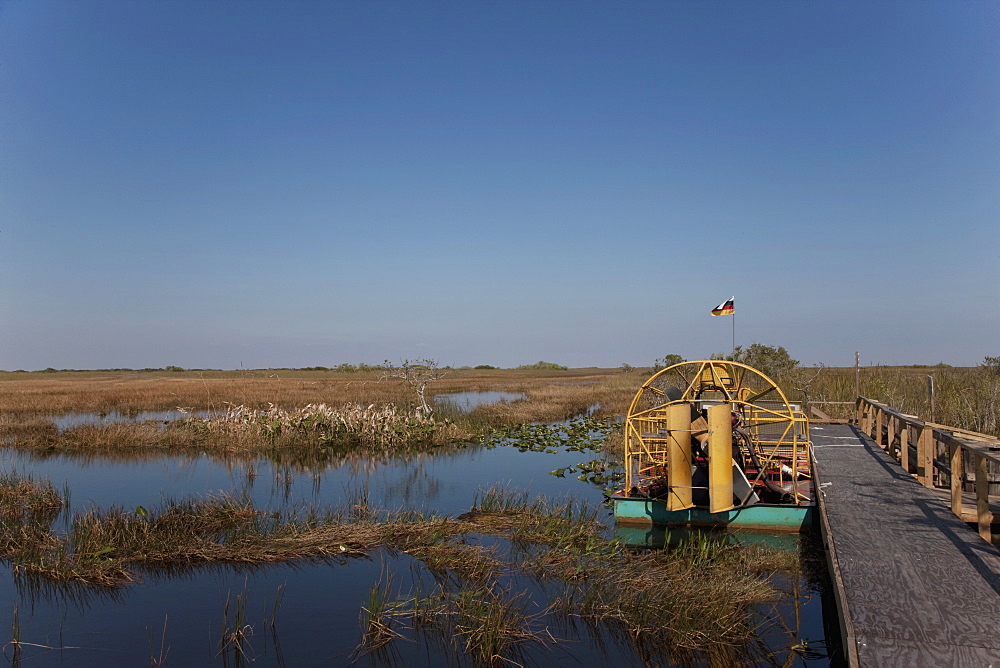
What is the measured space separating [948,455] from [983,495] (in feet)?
14.5

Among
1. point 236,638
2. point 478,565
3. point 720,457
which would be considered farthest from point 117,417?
point 720,457

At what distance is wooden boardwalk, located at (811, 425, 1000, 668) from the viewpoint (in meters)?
5.21

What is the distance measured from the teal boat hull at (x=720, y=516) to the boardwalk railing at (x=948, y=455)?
6.60ft

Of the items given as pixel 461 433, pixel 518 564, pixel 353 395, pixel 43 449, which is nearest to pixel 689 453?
pixel 518 564

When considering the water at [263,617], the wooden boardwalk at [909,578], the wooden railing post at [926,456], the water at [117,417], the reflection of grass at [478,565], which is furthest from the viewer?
the water at [117,417]

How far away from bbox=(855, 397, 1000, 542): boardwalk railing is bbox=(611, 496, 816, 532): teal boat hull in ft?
6.60

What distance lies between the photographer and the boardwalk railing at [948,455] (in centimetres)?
744

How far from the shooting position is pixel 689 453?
10.6 metres

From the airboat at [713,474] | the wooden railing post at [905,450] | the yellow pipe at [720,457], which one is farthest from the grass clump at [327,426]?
the wooden railing post at [905,450]

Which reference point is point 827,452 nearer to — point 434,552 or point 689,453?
point 689,453

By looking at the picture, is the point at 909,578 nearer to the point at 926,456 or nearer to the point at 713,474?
the point at 713,474

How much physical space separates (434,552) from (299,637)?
2.88 metres

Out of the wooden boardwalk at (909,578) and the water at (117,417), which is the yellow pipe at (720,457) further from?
the water at (117,417)

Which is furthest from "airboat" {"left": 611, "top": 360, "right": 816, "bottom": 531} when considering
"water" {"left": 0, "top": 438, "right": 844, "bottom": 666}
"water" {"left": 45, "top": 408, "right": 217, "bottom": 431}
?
"water" {"left": 45, "top": 408, "right": 217, "bottom": 431}
